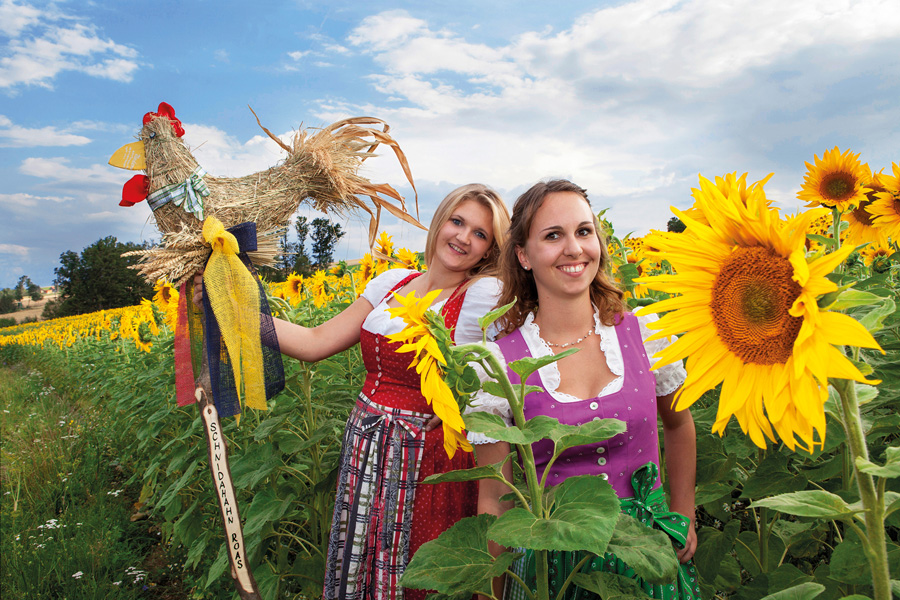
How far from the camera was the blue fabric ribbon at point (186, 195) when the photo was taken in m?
2.00

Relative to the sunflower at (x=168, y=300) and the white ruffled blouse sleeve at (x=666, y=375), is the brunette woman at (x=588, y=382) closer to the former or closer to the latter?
the white ruffled blouse sleeve at (x=666, y=375)

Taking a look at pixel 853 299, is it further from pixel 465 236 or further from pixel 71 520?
pixel 71 520

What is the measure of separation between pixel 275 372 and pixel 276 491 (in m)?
0.50

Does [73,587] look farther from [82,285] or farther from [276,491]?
[82,285]

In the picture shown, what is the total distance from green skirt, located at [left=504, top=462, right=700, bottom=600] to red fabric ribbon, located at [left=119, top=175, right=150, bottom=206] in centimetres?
172

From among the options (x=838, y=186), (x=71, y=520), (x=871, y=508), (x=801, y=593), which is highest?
(x=838, y=186)

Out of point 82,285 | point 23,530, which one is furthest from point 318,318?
point 82,285

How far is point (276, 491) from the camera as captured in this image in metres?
2.38

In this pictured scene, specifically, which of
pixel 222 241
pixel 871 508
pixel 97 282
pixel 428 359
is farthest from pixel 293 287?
pixel 97 282

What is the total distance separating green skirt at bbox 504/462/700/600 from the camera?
4.94ft

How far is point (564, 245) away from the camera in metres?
1.64

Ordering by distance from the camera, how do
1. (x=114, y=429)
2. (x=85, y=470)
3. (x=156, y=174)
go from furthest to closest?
1. (x=114, y=429)
2. (x=85, y=470)
3. (x=156, y=174)

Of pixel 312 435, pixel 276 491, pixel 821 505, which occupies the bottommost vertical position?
pixel 276 491

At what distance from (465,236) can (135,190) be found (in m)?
1.17
